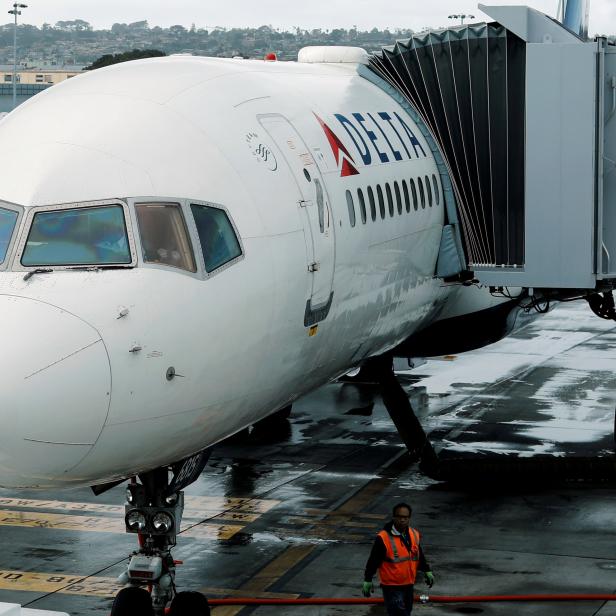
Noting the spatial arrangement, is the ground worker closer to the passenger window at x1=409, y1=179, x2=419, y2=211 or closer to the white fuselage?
the white fuselage

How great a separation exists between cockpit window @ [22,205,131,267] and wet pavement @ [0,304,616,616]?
5332 millimetres

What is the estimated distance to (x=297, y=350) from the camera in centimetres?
1257

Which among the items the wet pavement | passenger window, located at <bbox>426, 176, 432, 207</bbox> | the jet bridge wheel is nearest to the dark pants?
the wet pavement

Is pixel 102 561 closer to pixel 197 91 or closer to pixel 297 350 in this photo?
pixel 297 350

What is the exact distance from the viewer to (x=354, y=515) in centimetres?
1823

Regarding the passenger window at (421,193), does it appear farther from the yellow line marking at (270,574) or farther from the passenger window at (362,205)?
the yellow line marking at (270,574)

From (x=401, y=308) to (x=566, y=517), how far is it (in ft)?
13.4

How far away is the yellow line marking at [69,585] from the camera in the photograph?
15.0m

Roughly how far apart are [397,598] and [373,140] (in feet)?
18.1


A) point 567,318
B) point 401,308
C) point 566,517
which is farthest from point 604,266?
point 567,318

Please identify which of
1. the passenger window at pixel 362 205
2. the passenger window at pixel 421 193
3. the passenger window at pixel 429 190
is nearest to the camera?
the passenger window at pixel 362 205

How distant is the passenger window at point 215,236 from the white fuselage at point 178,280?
8 centimetres

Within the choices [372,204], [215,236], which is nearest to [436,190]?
[372,204]

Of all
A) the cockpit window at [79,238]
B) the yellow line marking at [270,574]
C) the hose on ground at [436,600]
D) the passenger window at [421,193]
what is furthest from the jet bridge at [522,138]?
the cockpit window at [79,238]
